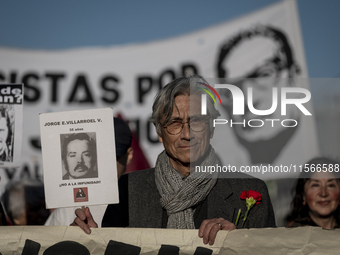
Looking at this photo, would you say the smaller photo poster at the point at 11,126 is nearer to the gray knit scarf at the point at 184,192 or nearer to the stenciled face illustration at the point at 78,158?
the stenciled face illustration at the point at 78,158

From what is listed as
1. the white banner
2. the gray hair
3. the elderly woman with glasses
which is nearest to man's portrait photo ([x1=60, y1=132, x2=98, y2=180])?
the elderly woman with glasses

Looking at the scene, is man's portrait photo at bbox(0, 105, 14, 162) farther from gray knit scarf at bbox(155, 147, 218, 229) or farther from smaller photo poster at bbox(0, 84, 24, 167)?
gray knit scarf at bbox(155, 147, 218, 229)

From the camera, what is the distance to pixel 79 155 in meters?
2.49

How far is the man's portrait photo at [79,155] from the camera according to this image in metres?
2.47

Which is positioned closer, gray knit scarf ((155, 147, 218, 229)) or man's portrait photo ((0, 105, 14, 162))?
gray knit scarf ((155, 147, 218, 229))

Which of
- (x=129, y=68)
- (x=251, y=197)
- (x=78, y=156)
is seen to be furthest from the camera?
(x=129, y=68)

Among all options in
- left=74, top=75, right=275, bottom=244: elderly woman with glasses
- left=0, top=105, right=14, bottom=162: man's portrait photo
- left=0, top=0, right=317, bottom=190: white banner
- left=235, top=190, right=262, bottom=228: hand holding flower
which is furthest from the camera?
left=0, top=0, right=317, bottom=190: white banner

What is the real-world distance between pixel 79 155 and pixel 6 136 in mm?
475

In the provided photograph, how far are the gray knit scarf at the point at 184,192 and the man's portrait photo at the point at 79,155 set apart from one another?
0.34 m

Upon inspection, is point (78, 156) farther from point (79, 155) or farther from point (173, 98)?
point (173, 98)

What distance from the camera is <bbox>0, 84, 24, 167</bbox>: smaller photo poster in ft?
9.00

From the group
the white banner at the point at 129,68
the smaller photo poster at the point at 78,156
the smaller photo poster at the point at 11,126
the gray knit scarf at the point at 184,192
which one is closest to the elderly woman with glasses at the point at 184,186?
the gray knit scarf at the point at 184,192

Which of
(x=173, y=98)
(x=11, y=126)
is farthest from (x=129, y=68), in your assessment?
(x=173, y=98)

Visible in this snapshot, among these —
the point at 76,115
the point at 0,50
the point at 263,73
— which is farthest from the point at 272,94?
the point at 0,50
